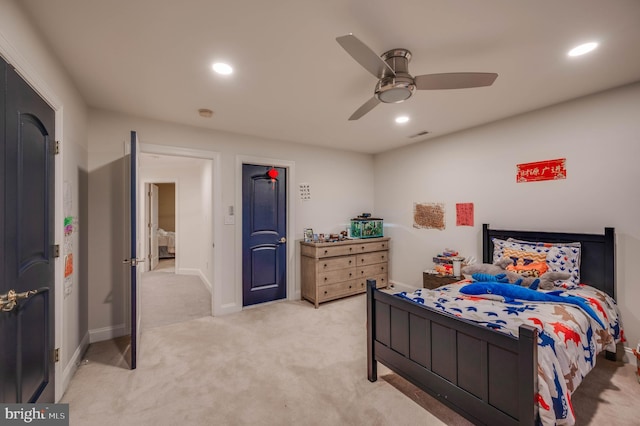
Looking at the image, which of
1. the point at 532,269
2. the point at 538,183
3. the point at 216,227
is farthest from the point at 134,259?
the point at 538,183

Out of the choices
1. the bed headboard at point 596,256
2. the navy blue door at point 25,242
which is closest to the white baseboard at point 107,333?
the navy blue door at point 25,242

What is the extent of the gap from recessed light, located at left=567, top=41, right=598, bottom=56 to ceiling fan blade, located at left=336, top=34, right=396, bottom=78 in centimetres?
130

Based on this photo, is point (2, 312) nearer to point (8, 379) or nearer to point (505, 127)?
point (8, 379)

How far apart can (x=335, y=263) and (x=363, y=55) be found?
2.92 metres

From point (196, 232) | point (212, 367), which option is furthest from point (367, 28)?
point (196, 232)

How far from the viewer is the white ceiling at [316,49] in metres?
1.52

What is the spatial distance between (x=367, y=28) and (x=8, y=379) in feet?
8.53

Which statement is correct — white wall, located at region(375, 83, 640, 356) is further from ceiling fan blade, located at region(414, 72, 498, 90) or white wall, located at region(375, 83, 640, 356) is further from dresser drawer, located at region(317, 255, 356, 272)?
A: ceiling fan blade, located at region(414, 72, 498, 90)

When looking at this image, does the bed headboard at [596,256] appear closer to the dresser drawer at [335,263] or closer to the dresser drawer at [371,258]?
the dresser drawer at [371,258]

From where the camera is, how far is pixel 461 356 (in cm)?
160

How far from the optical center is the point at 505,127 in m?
3.27

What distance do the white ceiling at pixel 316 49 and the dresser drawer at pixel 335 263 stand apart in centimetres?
199

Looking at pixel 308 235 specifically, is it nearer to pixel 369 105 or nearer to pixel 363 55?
pixel 369 105

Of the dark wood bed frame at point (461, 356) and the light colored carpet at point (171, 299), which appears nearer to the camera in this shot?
the dark wood bed frame at point (461, 356)
